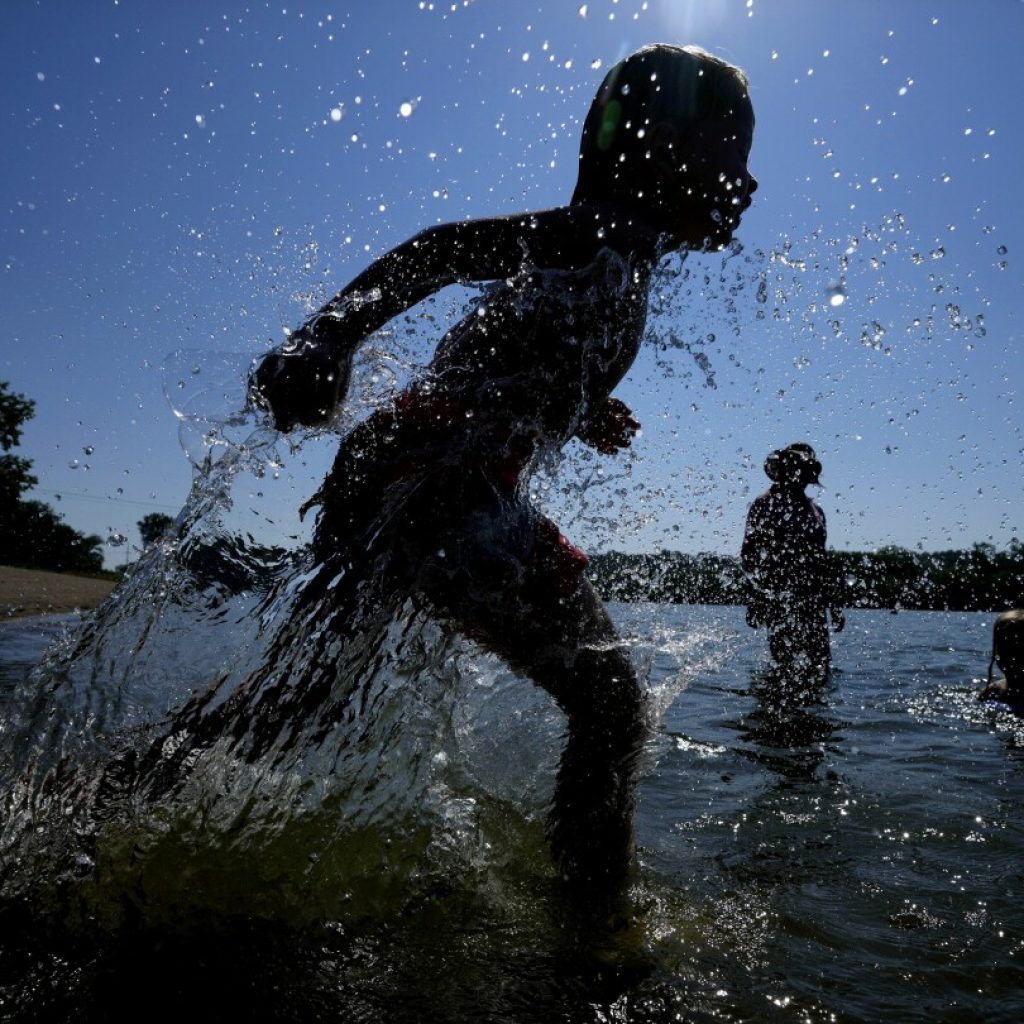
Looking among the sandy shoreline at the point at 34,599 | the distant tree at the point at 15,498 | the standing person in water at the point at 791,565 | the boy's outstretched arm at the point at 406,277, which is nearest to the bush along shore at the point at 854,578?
the standing person in water at the point at 791,565

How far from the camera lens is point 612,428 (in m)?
2.34

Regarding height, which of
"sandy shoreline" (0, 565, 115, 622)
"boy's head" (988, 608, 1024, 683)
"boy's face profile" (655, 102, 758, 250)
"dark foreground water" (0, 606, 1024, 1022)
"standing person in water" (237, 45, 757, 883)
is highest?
"boy's face profile" (655, 102, 758, 250)

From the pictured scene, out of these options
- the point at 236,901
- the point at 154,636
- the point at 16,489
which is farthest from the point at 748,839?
the point at 16,489

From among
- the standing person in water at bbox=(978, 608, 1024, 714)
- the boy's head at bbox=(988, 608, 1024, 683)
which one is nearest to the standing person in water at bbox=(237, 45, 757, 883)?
the standing person in water at bbox=(978, 608, 1024, 714)

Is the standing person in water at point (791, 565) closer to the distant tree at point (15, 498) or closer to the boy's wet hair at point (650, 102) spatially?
the boy's wet hair at point (650, 102)

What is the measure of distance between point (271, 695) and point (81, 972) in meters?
0.64

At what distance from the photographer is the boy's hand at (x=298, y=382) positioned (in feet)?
5.36

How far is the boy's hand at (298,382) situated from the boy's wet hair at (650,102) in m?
1.03

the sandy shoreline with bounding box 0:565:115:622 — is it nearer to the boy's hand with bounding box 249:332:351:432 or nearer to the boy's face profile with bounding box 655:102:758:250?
the boy's hand with bounding box 249:332:351:432

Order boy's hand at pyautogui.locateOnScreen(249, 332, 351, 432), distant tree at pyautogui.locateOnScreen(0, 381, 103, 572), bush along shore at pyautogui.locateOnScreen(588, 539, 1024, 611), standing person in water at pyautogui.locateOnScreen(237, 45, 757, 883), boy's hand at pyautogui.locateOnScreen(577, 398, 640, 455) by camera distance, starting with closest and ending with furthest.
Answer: boy's hand at pyautogui.locateOnScreen(249, 332, 351, 432)
standing person in water at pyautogui.locateOnScreen(237, 45, 757, 883)
boy's hand at pyautogui.locateOnScreen(577, 398, 640, 455)
bush along shore at pyautogui.locateOnScreen(588, 539, 1024, 611)
distant tree at pyautogui.locateOnScreen(0, 381, 103, 572)

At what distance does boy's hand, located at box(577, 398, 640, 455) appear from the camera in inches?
91.4

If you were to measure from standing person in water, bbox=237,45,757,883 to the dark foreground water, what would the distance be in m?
0.23

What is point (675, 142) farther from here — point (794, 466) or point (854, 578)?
point (854, 578)

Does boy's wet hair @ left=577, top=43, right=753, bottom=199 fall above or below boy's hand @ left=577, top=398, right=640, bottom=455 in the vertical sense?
above
